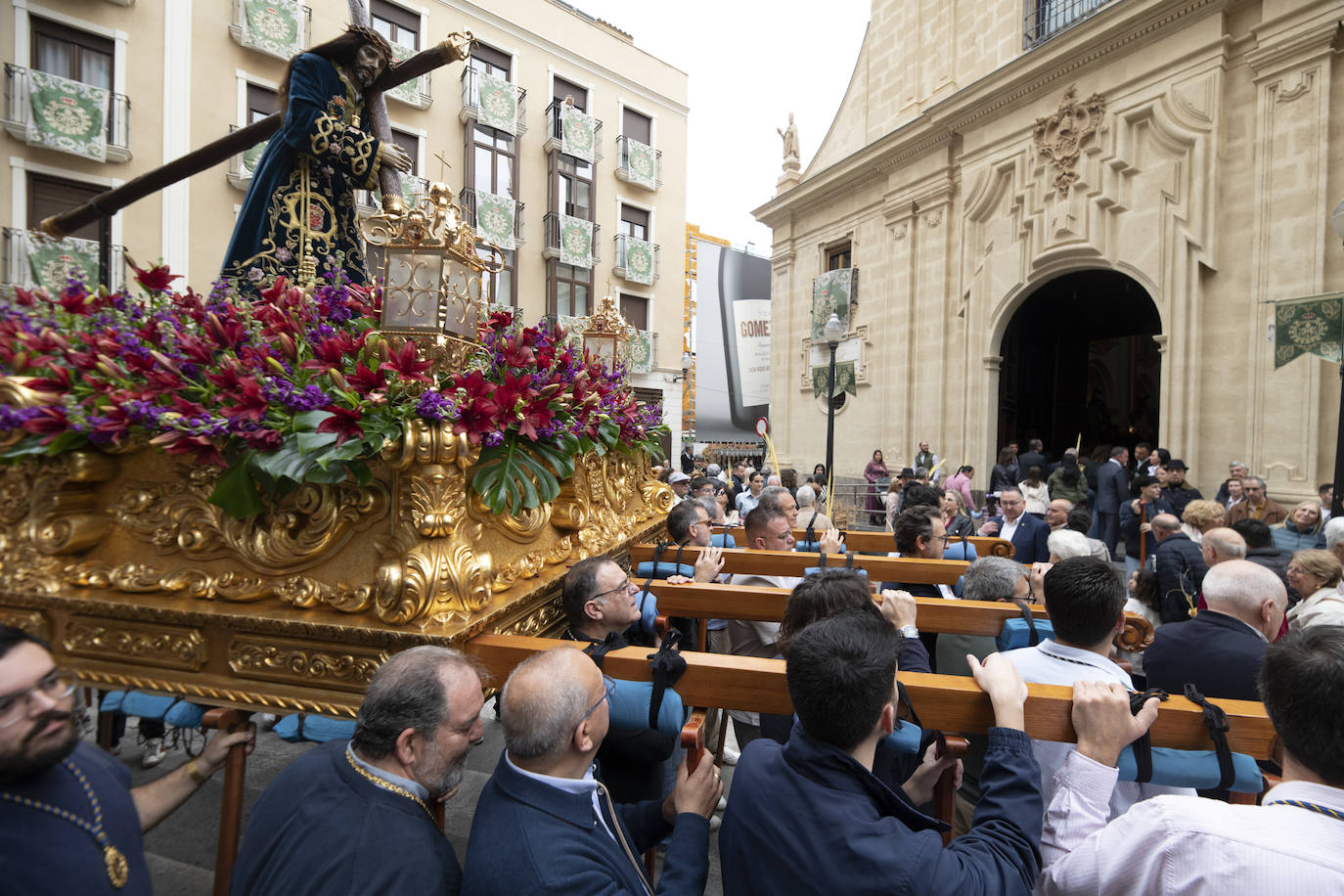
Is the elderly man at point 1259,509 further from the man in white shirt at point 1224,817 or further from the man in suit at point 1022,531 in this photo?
the man in white shirt at point 1224,817

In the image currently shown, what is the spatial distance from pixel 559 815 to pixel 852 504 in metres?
12.0

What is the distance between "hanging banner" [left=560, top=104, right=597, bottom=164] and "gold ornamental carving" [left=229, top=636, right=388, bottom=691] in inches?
633

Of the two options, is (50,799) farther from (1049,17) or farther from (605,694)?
(1049,17)

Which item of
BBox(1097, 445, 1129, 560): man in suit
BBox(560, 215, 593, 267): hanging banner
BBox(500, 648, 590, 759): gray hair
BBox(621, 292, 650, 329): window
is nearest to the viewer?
BBox(500, 648, 590, 759): gray hair

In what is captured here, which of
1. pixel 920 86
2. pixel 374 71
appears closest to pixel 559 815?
pixel 374 71

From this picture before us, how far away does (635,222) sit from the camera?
1797 centimetres

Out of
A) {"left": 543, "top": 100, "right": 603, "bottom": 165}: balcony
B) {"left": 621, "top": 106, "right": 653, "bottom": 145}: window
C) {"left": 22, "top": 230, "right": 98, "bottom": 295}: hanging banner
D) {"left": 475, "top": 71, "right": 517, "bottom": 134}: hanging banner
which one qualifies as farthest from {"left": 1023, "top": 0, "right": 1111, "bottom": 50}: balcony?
{"left": 22, "top": 230, "right": 98, "bottom": 295}: hanging banner

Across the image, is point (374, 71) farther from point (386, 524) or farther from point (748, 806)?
point (748, 806)

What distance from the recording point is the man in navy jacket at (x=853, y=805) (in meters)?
1.15

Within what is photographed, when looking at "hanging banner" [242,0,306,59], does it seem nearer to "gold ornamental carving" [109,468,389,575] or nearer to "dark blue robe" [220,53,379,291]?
"dark blue robe" [220,53,379,291]

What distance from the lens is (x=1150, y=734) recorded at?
141 centimetres

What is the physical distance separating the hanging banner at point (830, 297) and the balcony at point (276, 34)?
11.0 metres

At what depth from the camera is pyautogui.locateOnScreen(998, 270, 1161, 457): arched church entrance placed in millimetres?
13625

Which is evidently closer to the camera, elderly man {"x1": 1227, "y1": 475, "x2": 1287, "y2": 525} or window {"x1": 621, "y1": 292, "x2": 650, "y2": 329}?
elderly man {"x1": 1227, "y1": 475, "x2": 1287, "y2": 525}
